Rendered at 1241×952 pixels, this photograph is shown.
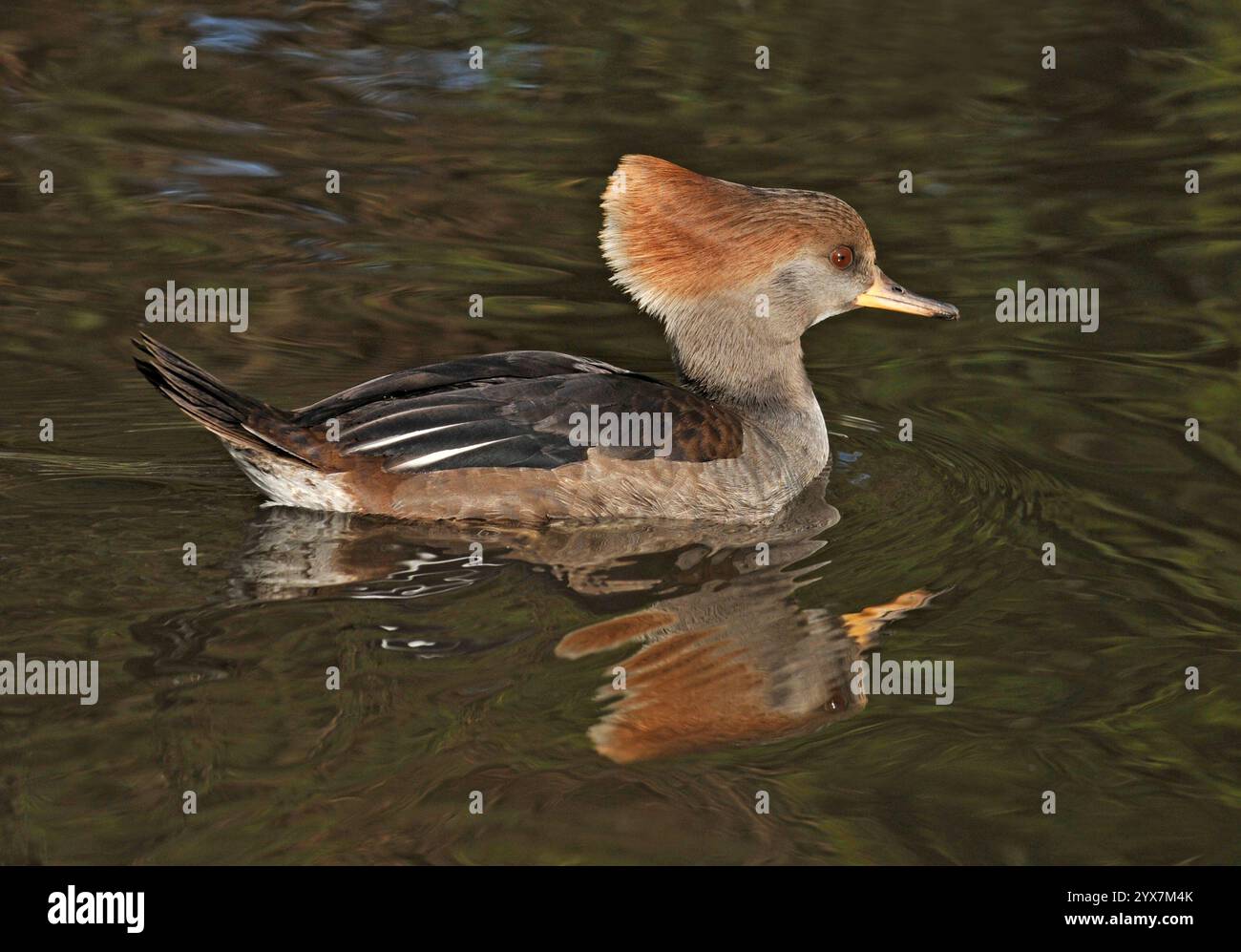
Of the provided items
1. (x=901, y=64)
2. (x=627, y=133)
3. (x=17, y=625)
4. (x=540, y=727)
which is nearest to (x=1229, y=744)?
(x=540, y=727)

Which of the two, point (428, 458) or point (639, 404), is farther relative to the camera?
point (639, 404)

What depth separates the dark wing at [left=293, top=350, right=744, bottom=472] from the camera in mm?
7250

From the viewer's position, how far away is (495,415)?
7336 mm

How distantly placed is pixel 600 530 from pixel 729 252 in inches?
61.7

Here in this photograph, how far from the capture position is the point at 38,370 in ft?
28.9

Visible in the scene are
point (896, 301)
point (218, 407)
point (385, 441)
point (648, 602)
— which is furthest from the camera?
point (896, 301)

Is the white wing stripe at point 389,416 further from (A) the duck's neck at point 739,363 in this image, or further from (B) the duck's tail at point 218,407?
(A) the duck's neck at point 739,363

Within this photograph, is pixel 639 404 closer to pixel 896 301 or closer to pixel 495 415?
pixel 495 415

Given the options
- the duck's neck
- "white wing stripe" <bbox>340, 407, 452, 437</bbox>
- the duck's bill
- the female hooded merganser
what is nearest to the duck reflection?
the female hooded merganser

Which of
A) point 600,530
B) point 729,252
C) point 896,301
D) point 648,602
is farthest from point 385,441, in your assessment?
point 896,301

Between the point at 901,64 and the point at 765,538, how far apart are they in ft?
22.9

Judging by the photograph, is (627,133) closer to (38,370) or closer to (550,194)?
(550,194)

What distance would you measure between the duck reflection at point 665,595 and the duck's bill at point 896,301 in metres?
1.18

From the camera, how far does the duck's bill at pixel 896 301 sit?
838 centimetres
